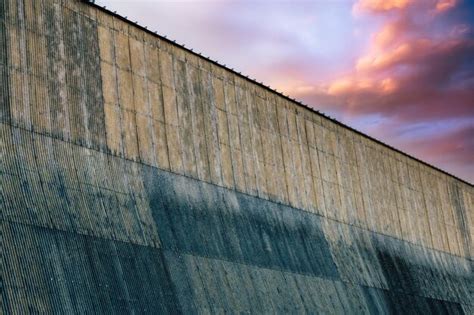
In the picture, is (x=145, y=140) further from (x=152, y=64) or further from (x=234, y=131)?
(x=234, y=131)

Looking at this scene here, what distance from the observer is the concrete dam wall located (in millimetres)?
26734

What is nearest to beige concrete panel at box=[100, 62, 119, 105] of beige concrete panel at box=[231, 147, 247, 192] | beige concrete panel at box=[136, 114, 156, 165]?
beige concrete panel at box=[136, 114, 156, 165]

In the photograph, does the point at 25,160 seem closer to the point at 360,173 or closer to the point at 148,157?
the point at 148,157

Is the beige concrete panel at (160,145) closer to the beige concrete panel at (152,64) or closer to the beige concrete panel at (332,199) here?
the beige concrete panel at (152,64)

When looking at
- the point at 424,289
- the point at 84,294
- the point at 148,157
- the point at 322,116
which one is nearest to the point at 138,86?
the point at 148,157

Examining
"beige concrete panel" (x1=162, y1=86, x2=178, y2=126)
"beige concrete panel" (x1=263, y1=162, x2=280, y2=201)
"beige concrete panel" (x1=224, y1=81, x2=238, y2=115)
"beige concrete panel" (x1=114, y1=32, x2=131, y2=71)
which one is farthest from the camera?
"beige concrete panel" (x1=263, y1=162, x2=280, y2=201)

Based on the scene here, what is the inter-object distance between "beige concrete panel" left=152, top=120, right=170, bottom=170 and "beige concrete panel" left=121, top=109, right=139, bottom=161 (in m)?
1.24

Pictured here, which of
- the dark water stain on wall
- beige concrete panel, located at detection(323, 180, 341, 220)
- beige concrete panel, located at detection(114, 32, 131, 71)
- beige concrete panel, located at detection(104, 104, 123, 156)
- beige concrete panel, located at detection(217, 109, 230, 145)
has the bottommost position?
the dark water stain on wall

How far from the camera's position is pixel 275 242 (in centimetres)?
3925

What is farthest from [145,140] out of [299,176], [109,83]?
[299,176]

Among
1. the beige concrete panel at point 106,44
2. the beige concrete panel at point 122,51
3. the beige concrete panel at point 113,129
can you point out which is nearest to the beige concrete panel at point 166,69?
the beige concrete panel at point 122,51

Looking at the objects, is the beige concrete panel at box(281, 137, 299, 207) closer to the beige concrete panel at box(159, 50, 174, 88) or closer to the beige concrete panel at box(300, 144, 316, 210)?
the beige concrete panel at box(300, 144, 316, 210)

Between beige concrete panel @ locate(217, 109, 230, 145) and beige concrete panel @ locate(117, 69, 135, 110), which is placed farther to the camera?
beige concrete panel @ locate(217, 109, 230, 145)

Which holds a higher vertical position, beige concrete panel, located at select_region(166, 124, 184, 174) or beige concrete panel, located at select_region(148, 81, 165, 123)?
beige concrete panel, located at select_region(148, 81, 165, 123)
